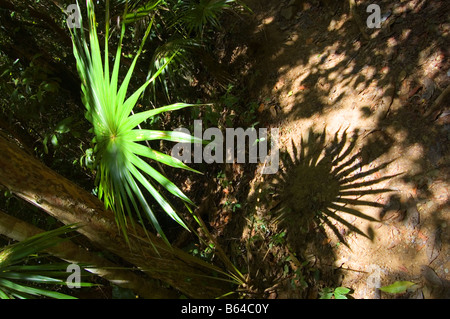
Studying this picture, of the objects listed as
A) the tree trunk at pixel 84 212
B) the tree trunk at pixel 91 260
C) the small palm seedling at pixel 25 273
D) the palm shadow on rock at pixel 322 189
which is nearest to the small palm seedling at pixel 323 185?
the palm shadow on rock at pixel 322 189

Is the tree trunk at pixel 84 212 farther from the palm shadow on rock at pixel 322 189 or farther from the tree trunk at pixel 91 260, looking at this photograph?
the palm shadow on rock at pixel 322 189

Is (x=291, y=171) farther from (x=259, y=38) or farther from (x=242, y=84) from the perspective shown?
(x=259, y=38)

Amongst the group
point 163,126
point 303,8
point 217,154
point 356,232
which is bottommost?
point 356,232

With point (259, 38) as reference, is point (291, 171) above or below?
below

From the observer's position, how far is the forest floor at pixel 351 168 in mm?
2010

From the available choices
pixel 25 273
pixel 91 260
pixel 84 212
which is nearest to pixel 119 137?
pixel 84 212

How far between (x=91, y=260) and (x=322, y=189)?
1.63 m

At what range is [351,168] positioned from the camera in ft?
7.90

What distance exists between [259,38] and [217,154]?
143 cm

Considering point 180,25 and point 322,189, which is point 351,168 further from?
point 180,25

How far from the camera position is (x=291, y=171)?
280cm

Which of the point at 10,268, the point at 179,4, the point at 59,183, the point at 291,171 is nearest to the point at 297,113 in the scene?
the point at 291,171

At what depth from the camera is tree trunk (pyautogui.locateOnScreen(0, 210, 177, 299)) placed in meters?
1.72

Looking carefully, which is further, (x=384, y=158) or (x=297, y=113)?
(x=297, y=113)
